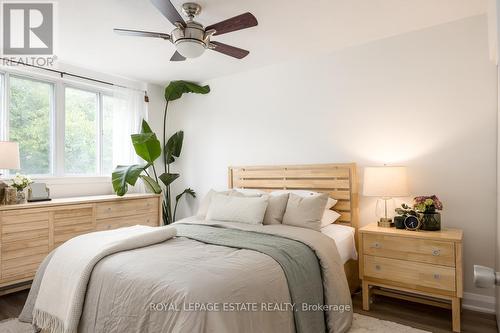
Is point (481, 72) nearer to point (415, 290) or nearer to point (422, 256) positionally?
point (422, 256)

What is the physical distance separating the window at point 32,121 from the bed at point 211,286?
6.27 ft

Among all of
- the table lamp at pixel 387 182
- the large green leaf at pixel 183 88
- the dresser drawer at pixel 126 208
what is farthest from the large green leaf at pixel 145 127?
the table lamp at pixel 387 182

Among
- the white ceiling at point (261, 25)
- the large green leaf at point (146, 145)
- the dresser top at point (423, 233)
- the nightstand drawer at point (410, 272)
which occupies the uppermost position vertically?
the white ceiling at point (261, 25)

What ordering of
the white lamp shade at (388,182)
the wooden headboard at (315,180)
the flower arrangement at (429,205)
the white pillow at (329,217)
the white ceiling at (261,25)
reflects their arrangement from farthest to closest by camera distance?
the wooden headboard at (315,180), the white pillow at (329,217), the white lamp shade at (388,182), the flower arrangement at (429,205), the white ceiling at (261,25)

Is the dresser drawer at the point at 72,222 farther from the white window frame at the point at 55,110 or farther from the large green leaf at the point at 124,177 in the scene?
the white window frame at the point at 55,110

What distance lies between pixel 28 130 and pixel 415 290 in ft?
14.1

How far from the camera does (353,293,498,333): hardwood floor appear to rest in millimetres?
2311

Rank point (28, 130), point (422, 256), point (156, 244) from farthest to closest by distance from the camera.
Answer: point (28, 130) → point (422, 256) → point (156, 244)

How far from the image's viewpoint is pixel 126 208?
3.84m

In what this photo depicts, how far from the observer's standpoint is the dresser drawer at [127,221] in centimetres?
358

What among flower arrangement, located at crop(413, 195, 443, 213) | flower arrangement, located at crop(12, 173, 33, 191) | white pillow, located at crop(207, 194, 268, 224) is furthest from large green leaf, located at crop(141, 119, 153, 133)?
flower arrangement, located at crop(413, 195, 443, 213)

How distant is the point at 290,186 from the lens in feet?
11.8

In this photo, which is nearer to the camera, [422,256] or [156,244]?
[156,244]

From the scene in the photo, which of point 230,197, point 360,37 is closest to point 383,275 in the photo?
point 230,197
